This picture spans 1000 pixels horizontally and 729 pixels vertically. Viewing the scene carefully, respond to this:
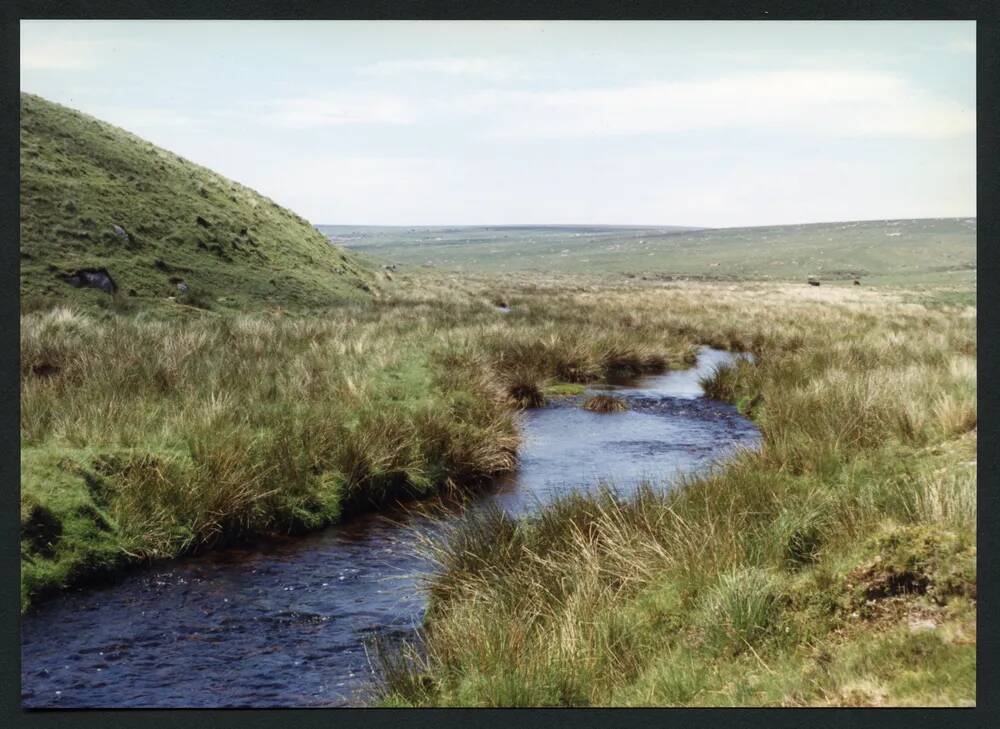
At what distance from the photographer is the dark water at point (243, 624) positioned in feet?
Answer: 18.6

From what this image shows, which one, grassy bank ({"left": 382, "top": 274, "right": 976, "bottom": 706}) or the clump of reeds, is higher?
grassy bank ({"left": 382, "top": 274, "right": 976, "bottom": 706})

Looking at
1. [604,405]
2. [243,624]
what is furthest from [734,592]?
[604,405]

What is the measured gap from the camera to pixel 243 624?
6.58m

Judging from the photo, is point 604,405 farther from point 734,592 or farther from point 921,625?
point 921,625

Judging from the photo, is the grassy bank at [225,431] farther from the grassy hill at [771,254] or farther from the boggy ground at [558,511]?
the grassy hill at [771,254]

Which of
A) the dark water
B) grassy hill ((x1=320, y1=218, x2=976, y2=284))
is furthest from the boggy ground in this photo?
grassy hill ((x1=320, y1=218, x2=976, y2=284))

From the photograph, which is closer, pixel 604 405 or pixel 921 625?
pixel 921 625

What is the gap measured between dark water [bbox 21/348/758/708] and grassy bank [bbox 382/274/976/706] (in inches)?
23.9

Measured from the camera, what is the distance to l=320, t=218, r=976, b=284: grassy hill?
86.6 m

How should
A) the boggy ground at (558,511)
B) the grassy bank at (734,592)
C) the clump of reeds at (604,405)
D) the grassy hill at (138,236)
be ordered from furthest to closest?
the grassy hill at (138,236) < the clump of reeds at (604,405) < the boggy ground at (558,511) < the grassy bank at (734,592)

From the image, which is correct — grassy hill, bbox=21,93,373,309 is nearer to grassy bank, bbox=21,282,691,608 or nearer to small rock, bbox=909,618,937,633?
grassy bank, bbox=21,282,691,608

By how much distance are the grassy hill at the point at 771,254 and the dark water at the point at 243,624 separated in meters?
59.5

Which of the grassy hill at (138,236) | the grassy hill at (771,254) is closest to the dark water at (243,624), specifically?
the grassy hill at (138,236)

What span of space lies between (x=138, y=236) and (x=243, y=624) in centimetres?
2470
